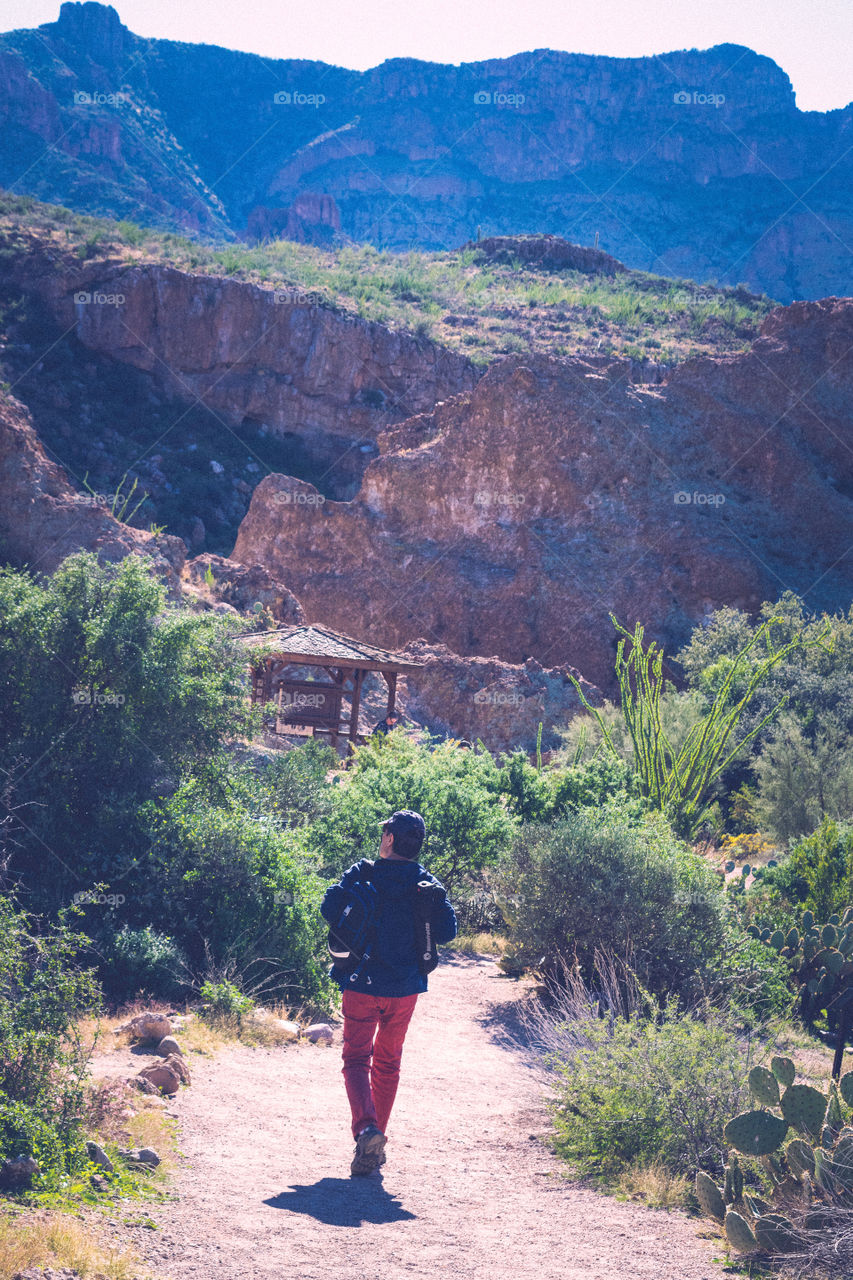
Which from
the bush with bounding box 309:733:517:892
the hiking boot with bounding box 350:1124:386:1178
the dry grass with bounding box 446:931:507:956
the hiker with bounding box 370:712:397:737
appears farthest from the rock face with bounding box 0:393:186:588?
the hiking boot with bounding box 350:1124:386:1178

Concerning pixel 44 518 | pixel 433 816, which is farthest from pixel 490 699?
pixel 433 816

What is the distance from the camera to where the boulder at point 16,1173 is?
4066 millimetres

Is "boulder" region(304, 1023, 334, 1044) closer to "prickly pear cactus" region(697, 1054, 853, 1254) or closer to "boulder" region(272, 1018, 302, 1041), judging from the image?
"boulder" region(272, 1018, 302, 1041)

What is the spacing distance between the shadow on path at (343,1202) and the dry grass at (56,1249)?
0.91 meters

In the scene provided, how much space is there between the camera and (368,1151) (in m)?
4.89

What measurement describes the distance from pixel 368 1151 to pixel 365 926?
1.01m

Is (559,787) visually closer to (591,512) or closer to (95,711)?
(95,711)

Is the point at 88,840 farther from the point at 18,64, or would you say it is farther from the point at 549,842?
the point at 18,64

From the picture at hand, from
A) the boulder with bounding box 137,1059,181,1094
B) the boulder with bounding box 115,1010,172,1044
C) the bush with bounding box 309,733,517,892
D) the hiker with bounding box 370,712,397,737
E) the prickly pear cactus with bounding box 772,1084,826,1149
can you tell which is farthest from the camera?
the hiker with bounding box 370,712,397,737

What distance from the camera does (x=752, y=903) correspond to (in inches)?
440

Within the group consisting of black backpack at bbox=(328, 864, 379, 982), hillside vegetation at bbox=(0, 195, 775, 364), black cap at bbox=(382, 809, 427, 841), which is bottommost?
black backpack at bbox=(328, 864, 379, 982)

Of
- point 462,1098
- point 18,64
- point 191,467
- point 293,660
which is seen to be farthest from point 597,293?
point 18,64

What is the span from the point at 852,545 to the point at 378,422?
24.1 m

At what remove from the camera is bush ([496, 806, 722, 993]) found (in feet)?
28.1
